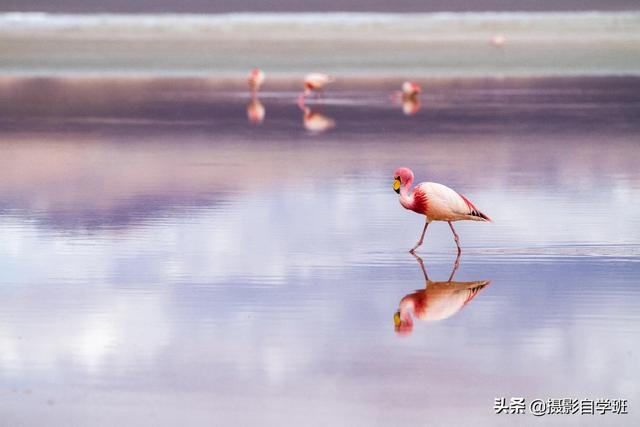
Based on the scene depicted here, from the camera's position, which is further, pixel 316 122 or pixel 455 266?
pixel 316 122

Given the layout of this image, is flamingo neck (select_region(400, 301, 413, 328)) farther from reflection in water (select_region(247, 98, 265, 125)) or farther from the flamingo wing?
reflection in water (select_region(247, 98, 265, 125))

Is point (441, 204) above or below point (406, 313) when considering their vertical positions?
above

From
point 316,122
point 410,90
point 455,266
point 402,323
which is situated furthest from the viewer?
point 410,90

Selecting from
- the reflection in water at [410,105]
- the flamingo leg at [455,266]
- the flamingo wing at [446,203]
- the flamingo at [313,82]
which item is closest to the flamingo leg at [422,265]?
the flamingo leg at [455,266]

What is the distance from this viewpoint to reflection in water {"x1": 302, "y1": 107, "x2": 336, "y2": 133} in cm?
1819

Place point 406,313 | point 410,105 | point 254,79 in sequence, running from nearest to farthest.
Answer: point 406,313
point 410,105
point 254,79

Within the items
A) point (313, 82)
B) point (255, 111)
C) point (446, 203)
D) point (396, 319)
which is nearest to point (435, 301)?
point (396, 319)

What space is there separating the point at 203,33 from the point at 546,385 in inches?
1806

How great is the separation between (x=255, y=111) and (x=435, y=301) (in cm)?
1411

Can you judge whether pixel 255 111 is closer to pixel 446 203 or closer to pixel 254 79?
pixel 254 79

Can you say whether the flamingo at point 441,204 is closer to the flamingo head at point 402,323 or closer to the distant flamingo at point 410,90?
the flamingo head at point 402,323

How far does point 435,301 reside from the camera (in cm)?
727

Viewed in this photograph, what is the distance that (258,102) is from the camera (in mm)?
23328

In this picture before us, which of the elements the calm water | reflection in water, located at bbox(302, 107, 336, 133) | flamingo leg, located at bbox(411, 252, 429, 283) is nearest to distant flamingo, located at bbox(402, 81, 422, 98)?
reflection in water, located at bbox(302, 107, 336, 133)
